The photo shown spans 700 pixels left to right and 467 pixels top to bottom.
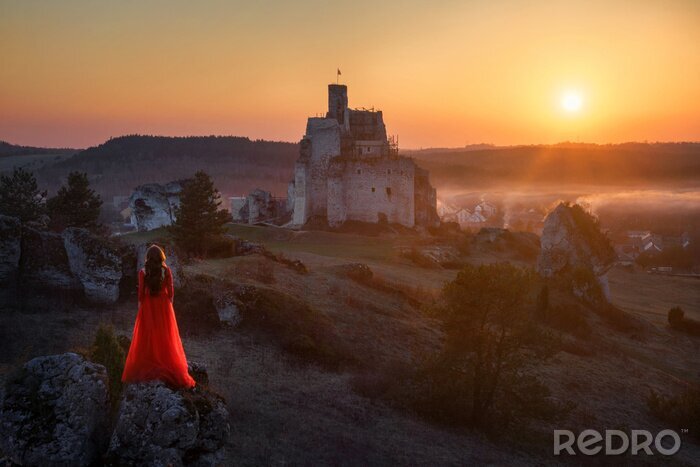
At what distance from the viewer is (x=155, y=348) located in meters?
10.3

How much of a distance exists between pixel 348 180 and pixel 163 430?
53.9 meters

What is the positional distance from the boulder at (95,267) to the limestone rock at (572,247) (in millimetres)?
32254

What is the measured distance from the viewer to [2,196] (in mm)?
33594

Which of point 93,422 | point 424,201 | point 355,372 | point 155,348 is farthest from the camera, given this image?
point 424,201

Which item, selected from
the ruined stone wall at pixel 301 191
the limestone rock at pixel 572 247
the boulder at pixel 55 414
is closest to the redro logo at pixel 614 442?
the boulder at pixel 55 414

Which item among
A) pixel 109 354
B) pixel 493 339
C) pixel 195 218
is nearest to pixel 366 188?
pixel 195 218

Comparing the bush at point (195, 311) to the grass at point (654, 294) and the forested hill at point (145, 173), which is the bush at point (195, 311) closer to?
the grass at point (654, 294)

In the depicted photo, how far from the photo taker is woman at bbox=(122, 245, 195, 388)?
1023 cm

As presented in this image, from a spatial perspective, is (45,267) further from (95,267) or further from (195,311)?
(195,311)

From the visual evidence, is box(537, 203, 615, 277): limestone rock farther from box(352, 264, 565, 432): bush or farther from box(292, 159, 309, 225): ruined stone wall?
box(292, 159, 309, 225): ruined stone wall

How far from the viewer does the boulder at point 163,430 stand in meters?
9.55

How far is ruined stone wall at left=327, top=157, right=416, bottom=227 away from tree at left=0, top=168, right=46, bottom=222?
31810 mm

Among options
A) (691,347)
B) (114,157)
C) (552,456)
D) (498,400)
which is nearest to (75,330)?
(498,400)

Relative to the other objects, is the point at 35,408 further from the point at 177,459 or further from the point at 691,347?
the point at 691,347
